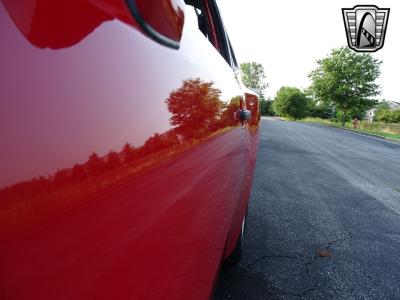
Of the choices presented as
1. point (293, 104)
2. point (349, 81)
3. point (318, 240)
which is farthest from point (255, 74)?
point (318, 240)

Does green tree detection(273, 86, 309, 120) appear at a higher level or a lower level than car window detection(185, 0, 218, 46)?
lower

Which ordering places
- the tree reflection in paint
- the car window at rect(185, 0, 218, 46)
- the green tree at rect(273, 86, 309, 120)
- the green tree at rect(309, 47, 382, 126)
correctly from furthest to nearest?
1. the green tree at rect(273, 86, 309, 120)
2. the green tree at rect(309, 47, 382, 126)
3. the car window at rect(185, 0, 218, 46)
4. the tree reflection in paint

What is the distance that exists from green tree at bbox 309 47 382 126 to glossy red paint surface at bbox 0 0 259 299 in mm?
46092

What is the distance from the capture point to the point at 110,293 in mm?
626

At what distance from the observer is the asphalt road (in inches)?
105

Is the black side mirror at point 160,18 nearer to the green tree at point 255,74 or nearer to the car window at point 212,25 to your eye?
the car window at point 212,25

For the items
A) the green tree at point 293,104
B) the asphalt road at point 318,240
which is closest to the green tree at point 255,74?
the green tree at point 293,104

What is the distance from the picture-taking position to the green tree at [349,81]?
44.3 metres

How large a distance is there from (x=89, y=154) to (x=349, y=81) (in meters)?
48.7

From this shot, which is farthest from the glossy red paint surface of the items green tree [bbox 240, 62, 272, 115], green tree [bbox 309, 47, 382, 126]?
green tree [bbox 240, 62, 272, 115]

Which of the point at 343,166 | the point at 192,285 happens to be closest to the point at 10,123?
the point at 192,285

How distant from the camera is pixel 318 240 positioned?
12.0 ft

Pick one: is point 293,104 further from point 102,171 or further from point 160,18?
point 102,171

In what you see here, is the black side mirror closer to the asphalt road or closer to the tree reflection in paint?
the tree reflection in paint
